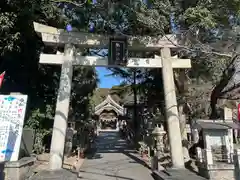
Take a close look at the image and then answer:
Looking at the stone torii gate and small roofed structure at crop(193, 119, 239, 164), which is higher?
the stone torii gate

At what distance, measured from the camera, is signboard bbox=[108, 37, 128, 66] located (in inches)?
391

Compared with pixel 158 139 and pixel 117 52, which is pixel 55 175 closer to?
pixel 117 52

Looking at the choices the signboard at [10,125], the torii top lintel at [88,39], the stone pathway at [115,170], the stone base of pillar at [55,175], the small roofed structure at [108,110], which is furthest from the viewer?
the small roofed structure at [108,110]

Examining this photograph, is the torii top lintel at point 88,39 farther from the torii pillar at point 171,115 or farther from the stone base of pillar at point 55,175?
the stone base of pillar at point 55,175

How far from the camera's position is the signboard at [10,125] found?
767cm

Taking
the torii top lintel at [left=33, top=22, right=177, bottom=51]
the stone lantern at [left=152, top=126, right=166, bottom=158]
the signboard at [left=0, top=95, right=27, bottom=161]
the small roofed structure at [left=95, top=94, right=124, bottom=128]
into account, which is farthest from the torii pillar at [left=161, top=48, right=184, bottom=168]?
the small roofed structure at [left=95, top=94, right=124, bottom=128]

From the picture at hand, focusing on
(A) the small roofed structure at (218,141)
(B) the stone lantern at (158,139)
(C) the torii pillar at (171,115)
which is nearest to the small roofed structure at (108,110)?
(B) the stone lantern at (158,139)

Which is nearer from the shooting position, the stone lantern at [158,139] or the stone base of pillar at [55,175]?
the stone base of pillar at [55,175]

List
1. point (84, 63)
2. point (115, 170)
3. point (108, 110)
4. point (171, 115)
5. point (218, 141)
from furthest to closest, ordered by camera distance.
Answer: point (108, 110)
point (115, 170)
point (84, 63)
point (218, 141)
point (171, 115)

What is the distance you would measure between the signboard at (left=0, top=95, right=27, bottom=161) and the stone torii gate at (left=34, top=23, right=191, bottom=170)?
4.42 ft

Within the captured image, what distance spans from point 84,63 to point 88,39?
0.95 m

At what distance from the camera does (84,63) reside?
395 inches

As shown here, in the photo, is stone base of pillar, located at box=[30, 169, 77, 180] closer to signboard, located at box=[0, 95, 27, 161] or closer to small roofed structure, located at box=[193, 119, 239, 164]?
signboard, located at box=[0, 95, 27, 161]

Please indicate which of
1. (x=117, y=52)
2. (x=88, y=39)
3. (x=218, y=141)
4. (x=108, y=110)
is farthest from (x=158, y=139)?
(x=108, y=110)
